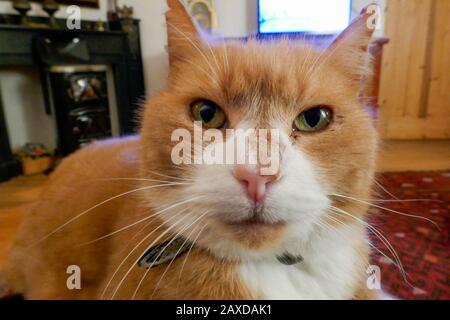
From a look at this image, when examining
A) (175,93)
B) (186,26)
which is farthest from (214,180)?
(186,26)

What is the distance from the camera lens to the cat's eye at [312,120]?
52 centimetres

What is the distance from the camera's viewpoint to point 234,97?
508 millimetres

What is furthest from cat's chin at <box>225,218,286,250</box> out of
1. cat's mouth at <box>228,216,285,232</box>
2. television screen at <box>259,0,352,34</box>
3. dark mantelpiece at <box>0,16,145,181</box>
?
dark mantelpiece at <box>0,16,145,181</box>

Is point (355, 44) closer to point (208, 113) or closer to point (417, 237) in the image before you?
point (208, 113)

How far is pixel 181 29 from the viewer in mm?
606

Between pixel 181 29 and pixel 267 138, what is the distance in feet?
0.95

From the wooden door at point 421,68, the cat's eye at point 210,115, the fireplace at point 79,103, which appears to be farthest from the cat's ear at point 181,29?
the fireplace at point 79,103

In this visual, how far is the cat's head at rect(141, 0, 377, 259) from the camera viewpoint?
0.44 metres

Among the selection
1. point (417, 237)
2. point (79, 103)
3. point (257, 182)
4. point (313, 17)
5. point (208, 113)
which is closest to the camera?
point (257, 182)

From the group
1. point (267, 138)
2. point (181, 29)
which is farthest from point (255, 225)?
point (181, 29)

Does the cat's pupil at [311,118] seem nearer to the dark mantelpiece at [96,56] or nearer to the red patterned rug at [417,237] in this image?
the red patterned rug at [417,237]

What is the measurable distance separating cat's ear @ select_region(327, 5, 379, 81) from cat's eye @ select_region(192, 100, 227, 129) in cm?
23
